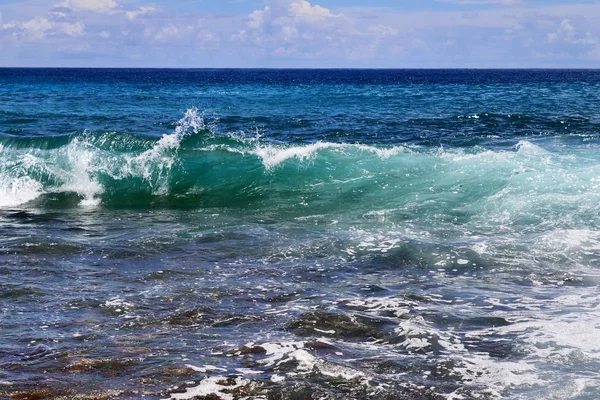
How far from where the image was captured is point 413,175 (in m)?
16.3

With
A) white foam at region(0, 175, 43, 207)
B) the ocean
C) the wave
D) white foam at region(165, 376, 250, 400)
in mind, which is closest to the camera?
white foam at region(165, 376, 250, 400)

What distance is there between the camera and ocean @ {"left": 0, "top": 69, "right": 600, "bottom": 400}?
20.1 feet

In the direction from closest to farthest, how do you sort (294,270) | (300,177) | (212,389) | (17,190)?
(212,389) < (294,270) < (17,190) < (300,177)

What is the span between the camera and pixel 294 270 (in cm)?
942

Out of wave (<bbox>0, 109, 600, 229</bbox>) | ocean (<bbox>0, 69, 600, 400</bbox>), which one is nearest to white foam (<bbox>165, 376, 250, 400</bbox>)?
ocean (<bbox>0, 69, 600, 400</bbox>)

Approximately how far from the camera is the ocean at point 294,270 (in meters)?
6.12

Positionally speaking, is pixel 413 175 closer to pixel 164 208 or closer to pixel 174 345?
pixel 164 208

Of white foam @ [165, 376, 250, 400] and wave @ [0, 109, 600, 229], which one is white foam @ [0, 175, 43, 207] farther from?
white foam @ [165, 376, 250, 400]

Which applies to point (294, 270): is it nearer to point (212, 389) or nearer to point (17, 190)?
point (212, 389)

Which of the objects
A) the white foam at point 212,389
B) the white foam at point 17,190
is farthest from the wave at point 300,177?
the white foam at point 212,389

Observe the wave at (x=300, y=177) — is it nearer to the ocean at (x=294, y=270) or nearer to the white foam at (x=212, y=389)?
the ocean at (x=294, y=270)

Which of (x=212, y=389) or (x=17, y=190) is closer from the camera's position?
(x=212, y=389)

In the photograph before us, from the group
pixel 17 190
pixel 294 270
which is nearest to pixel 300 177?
pixel 17 190

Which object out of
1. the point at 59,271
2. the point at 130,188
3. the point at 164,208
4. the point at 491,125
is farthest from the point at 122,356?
the point at 491,125
